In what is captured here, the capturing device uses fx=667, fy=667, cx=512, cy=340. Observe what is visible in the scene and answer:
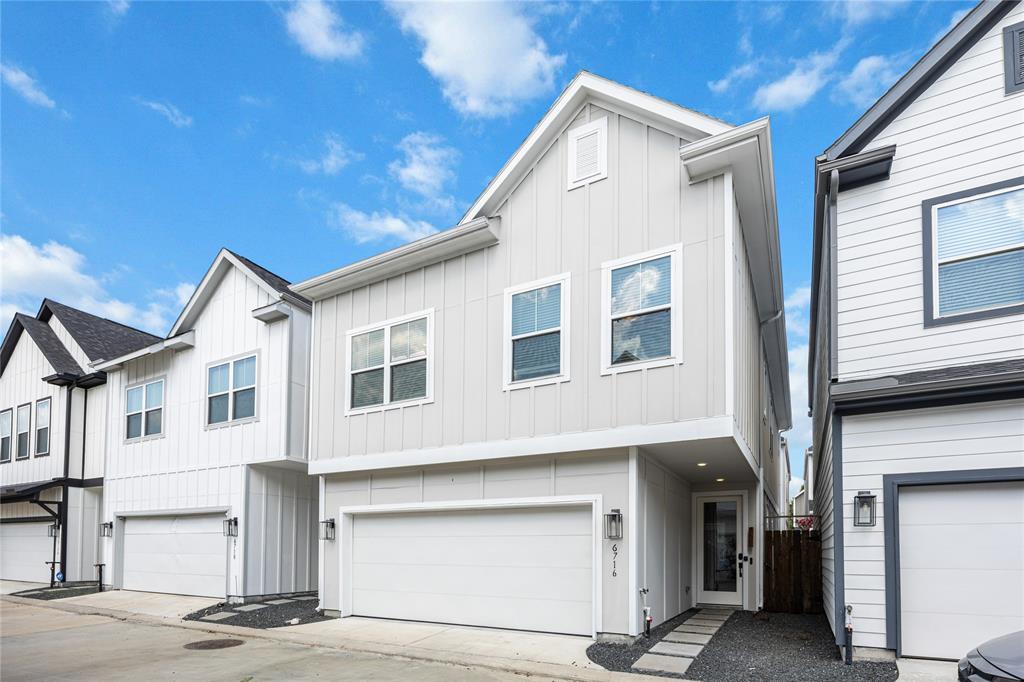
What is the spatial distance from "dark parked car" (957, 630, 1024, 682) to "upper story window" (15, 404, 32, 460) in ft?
75.8

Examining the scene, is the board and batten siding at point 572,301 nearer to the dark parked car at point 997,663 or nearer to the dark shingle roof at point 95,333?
the dark parked car at point 997,663

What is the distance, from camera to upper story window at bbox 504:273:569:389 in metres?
9.37

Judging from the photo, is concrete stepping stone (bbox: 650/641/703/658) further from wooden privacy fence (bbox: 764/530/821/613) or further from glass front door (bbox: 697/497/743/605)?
wooden privacy fence (bbox: 764/530/821/613)

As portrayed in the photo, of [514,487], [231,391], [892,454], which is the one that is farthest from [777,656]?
[231,391]

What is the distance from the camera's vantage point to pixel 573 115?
9.83m

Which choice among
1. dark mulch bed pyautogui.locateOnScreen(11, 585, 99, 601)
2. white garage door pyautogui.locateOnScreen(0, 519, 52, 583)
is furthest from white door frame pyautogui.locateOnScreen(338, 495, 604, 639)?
white garage door pyautogui.locateOnScreen(0, 519, 52, 583)

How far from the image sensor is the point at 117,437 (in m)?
16.9

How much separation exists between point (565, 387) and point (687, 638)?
373 centimetres

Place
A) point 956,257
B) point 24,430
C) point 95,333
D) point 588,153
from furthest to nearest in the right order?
point 24,430, point 95,333, point 588,153, point 956,257

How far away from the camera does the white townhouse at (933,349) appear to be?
6.64m

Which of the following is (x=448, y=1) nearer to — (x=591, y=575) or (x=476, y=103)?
(x=476, y=103)

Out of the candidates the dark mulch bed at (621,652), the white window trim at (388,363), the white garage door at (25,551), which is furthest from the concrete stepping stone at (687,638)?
the white garage door at (25,551)

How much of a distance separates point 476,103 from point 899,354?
48.7 feet

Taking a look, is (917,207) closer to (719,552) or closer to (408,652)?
(719,552)
